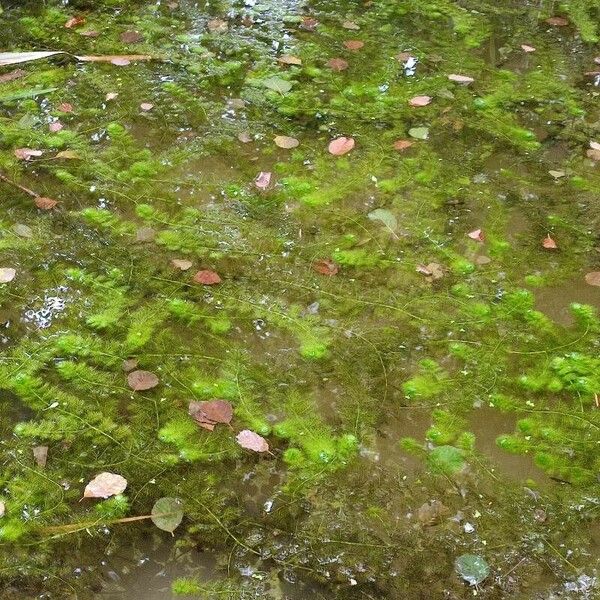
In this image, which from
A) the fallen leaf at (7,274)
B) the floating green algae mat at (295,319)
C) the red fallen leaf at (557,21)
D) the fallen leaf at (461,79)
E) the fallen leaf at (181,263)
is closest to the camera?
the floating green algae mat at (295,319)

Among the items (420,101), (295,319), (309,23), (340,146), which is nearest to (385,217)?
(340,146)

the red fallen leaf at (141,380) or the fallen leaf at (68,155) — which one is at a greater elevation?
the fallen leaf at (68,155)

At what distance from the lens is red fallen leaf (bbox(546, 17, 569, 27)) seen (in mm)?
4508

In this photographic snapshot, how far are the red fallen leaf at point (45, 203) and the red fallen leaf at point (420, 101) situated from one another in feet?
6.87

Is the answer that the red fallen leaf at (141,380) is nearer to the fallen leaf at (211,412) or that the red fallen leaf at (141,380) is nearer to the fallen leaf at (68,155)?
the fallen leaf at (211,412)

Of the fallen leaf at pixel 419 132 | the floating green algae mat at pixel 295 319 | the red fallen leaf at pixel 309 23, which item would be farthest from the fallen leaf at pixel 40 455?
the red fallen leaf at pixel 309 23

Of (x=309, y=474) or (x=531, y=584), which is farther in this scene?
(x=309, y=474)

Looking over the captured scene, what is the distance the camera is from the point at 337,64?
3.97m

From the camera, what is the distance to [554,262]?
284 cm

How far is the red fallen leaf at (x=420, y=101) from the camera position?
3.68 metres

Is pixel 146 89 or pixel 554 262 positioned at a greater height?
pixel 146 89

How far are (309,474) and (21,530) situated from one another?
0.91 m

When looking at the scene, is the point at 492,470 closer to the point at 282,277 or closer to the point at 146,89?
the point at 282,277

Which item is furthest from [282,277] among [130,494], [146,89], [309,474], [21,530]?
[146,89]
